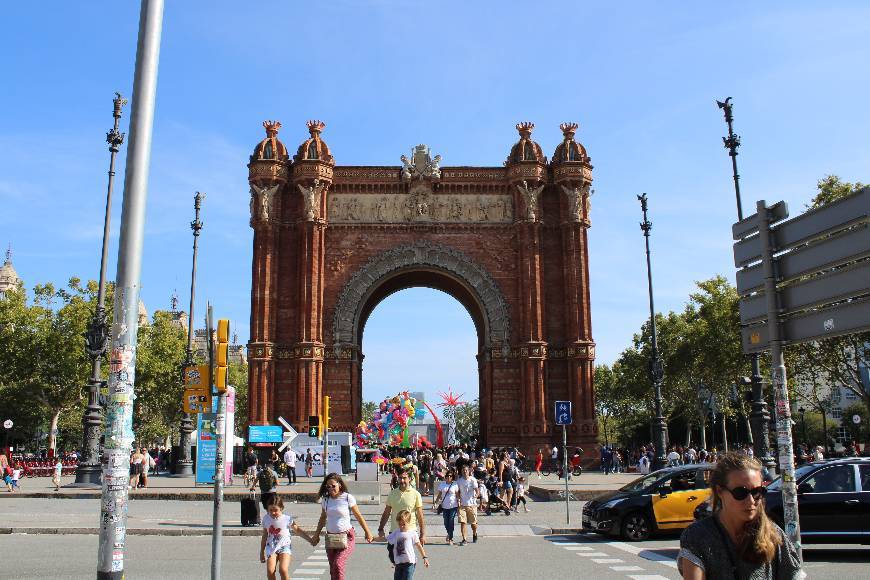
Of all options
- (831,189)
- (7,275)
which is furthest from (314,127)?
(7,275)

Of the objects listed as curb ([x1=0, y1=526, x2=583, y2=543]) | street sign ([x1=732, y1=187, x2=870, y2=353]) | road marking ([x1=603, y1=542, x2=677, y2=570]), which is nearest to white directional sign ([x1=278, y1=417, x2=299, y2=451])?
curb ([x1=0, y1=526, x2=583, y2=543])

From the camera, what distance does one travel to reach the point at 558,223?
144 feet

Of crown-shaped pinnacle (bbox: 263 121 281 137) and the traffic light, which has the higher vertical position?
crown-shaped pinnacle (bbox: 263 121 281 137)

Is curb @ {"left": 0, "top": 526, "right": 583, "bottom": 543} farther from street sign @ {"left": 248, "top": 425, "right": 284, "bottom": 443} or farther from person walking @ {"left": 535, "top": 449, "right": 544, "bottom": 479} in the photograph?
street sign @ {"left": 248, "top": 425, "right": 284, "bottom": 443}

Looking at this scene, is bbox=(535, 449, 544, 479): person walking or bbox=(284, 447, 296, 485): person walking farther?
bbox=(535, 449, 544, 479): person walking

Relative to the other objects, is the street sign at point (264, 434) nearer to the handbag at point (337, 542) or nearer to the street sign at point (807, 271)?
the handbag at point (337, 542)

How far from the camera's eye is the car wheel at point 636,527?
53.0 feet

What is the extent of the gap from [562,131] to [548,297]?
970cm

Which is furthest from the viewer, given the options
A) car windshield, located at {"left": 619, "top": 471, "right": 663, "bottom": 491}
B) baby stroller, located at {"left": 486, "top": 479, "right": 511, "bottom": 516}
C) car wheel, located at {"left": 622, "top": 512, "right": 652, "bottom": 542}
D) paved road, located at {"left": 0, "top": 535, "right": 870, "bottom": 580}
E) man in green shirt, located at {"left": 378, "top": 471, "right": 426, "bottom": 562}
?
baby stroller, located at {"left": 486, "top": 479, "right": 511, "bottom": 516}

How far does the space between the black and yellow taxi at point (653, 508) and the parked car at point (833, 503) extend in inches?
110

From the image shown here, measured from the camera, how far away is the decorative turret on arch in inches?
1671

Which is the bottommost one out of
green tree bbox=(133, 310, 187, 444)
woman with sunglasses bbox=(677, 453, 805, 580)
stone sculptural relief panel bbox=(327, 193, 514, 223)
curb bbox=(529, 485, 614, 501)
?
curb bbox=(529, 485, 614, 501)

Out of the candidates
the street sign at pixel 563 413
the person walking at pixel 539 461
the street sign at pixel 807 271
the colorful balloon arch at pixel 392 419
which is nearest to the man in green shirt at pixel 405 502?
the street sign at pixel 807 271

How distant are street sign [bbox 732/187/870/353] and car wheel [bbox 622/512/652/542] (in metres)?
8.58
